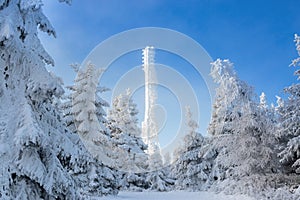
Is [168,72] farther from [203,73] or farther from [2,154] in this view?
[2,154]

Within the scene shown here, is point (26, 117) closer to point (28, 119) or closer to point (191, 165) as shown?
point (28, 119)

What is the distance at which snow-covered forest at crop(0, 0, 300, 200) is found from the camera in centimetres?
587

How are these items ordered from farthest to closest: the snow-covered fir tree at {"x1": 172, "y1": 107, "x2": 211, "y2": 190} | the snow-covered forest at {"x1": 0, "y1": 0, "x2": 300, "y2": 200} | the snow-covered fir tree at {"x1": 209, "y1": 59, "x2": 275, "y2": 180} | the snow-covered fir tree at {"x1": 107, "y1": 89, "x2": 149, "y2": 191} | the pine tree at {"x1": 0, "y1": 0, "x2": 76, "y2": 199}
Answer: the snow-covered fir tree at {"x1": 172, "y1": 107, "x2": 211, "y2": 190} < the snow-covered fir tree at {"x1": 107, "y1": 89, "x2": 149, "y2": 191} < the snow-covered fir tree at {"x1": 209, "y1": 59, "x2": 275, "y2": 180} < the snow-covered forest at {"x1": 0, "y1": 0, "x2": 300, "y2": 200} < the pine tree at {"x1": 0, "y1": 0, "x2": 76, "y2": 199}

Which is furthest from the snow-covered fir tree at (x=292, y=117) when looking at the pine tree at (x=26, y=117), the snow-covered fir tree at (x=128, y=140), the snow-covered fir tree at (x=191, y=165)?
the snow-covered fir tree at (x=128, y=140)

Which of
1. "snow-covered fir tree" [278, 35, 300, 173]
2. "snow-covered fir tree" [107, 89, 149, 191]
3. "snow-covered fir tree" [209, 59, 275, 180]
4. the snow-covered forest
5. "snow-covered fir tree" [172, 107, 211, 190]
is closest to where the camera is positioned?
the snow-covered forest

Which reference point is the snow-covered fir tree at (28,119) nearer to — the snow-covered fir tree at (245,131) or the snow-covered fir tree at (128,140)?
the snow-covered fir tree at (245,131)

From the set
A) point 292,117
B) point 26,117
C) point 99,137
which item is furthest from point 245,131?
point 26,117

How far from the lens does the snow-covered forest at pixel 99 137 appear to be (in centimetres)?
587

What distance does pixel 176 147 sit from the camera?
34.9 metres

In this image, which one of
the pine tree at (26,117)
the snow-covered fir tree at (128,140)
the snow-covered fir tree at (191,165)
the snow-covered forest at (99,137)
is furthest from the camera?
the snow-covered fir tree at (191,165)

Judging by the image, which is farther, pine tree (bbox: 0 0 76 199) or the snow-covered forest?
the snow-covered forest

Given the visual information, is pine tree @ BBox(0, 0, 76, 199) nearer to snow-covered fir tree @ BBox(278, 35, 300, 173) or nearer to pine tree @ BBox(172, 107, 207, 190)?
snow-covered fir tree @ BBox(278, 35, 300, 173)

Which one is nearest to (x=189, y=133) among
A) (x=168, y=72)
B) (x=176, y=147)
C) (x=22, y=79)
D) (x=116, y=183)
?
(x=176, y=147)

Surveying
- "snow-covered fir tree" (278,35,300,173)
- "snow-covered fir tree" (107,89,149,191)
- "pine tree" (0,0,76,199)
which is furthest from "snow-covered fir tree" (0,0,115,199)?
"snow-covered fir tree" (107,89,149,191)
